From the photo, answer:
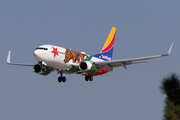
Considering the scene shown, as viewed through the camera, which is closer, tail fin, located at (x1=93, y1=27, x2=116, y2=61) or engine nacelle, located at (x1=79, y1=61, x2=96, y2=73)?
engine nacelle, located at (x1=79, y1=61, x2=96, y2=73)

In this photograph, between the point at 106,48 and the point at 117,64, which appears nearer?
the point at 117,64

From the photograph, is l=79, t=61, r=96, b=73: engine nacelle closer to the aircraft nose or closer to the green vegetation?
the aircraft nose

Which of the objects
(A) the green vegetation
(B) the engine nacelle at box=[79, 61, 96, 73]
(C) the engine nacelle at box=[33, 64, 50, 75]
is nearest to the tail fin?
(B) the engine nacelle at box=[79, 61, 96, 73]

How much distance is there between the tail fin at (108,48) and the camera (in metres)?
50.9

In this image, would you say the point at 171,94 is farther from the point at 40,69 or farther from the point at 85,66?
the point at 40,69

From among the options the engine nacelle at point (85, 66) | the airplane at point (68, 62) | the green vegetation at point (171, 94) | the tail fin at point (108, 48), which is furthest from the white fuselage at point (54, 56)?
the green vegetation at point (171, 94)

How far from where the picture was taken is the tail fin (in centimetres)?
5092

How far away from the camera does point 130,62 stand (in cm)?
4069

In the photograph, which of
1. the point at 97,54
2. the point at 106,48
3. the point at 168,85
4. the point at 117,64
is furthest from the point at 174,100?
the point at 106,48

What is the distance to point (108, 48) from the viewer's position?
5416 centimetres

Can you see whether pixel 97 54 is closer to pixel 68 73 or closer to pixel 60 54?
pixel 68 73

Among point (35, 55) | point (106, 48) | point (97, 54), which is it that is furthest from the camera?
point (106, 48)

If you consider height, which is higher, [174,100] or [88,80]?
[88,80]

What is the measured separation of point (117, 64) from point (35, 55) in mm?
13226
